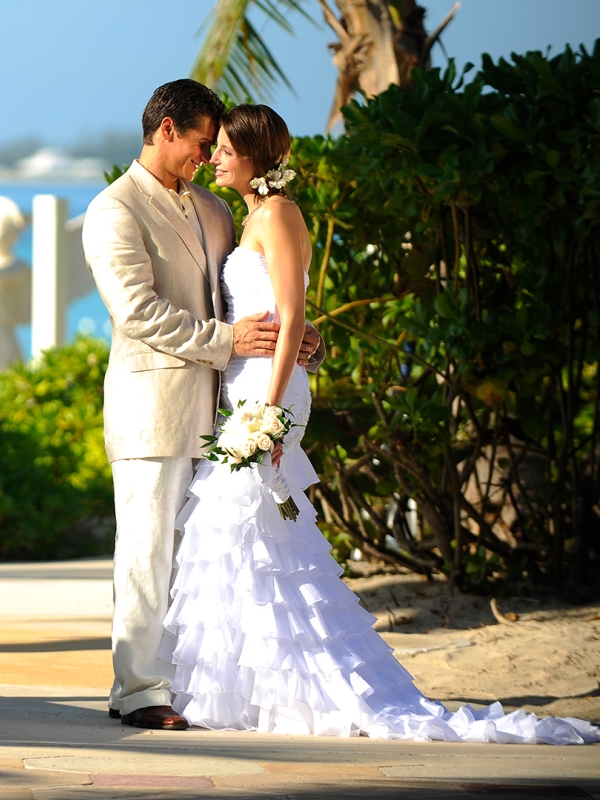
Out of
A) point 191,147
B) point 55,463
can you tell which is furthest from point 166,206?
point 55,463

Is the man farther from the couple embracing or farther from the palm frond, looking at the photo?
the palm frond

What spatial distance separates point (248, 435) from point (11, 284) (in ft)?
50.1

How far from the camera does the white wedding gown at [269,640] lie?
3406 millimetres

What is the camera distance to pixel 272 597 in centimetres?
350

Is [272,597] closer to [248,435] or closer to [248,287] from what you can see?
[248,435]

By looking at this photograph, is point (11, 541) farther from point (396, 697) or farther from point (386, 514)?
point (396, 697)

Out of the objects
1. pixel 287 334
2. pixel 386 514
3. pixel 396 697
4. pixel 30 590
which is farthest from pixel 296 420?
pixel 30 590

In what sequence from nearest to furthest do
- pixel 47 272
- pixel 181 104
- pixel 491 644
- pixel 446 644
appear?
pixel 181 104 < pixel 491 644 < pixel 446 644 < pixel 47 272

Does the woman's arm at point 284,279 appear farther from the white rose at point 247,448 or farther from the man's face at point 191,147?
the man's face at point 191,147

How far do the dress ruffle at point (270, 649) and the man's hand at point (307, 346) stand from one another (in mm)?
414

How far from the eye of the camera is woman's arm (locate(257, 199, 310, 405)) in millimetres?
3541

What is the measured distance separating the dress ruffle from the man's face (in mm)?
970

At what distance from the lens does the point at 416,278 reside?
17.9ft

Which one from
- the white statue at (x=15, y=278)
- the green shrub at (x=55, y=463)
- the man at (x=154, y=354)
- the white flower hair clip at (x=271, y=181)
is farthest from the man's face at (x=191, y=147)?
the white statue at (x=15, y=278)
